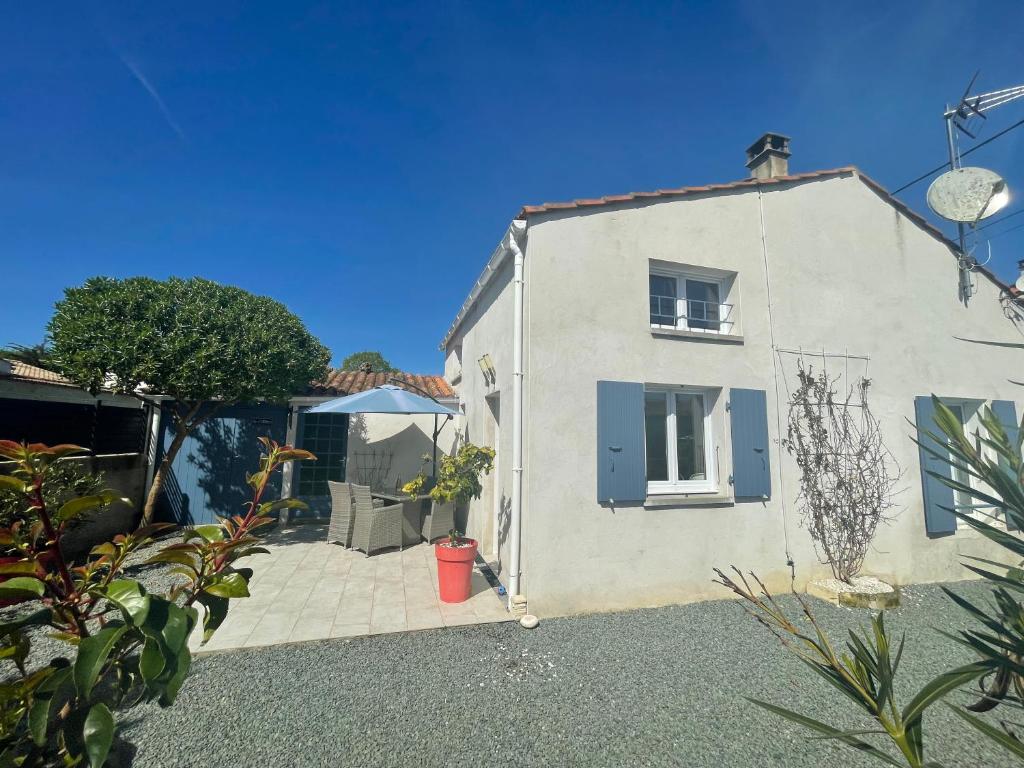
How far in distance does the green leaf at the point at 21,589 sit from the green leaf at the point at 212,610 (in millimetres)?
350

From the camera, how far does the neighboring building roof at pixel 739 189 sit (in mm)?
5914

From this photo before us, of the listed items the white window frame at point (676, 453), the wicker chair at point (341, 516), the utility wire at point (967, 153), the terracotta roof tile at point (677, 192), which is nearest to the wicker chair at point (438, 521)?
the wicker chair at point (341, 516)

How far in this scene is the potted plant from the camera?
5656mm

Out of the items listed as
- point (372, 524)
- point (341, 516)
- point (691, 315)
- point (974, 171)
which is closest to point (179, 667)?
point (372, 524)

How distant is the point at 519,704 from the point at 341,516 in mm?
5627

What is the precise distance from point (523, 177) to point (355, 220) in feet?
17.4

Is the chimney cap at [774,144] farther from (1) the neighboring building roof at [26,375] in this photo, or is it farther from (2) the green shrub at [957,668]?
(1) the neighboring building roof at [26,375]

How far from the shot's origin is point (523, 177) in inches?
388

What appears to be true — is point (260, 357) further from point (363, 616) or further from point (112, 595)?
point (112, 595)

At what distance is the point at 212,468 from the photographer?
9297mm

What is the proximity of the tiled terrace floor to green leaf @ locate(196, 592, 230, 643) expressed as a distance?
4223 mm

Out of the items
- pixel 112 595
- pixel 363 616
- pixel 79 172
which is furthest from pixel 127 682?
pixel 79 172

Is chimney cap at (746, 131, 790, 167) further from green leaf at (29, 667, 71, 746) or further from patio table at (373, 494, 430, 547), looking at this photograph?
green leaf at (29, 667, 71, 746)

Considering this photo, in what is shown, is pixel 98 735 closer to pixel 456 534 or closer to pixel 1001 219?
pixel 456 534
